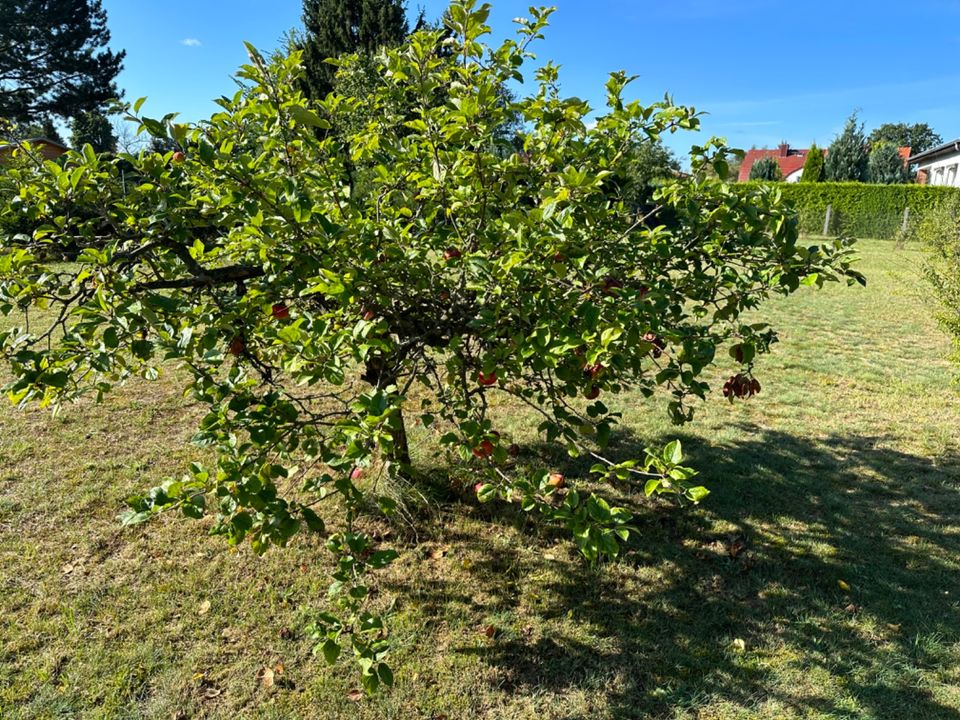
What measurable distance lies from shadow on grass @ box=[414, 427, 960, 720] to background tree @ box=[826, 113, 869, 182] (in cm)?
3689

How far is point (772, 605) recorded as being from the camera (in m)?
3.11

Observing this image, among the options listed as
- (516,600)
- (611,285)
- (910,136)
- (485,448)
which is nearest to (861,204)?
(516,600)

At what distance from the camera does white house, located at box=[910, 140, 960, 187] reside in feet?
102

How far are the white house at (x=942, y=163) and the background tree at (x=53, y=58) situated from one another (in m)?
38.0

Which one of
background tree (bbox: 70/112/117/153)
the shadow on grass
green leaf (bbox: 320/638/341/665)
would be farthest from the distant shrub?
background tree (bbox: 70/112/117/153)

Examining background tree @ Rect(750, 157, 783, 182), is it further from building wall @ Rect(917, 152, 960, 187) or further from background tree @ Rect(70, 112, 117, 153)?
background tree @ Rect(70, 112, 117, 153)

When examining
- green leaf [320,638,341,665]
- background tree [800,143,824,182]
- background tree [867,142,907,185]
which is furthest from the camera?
background tree [867,142,907,185]

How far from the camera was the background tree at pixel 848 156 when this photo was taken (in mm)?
34656

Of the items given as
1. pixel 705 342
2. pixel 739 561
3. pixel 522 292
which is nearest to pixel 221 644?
pixel 522 292

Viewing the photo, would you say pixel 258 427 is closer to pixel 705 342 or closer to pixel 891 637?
pixel 705 342

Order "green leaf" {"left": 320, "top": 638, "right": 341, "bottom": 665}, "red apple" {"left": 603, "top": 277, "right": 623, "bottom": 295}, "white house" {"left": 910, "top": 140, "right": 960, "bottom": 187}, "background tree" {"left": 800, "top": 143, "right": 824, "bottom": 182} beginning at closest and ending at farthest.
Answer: "green leaf" {"left": 320, "top": 638, "right": 341, "bottom": 665}
"red apple" {"left": 603, "top": 277, "right": 623, "bottom": 295}
"background tree" {"left": 800, "top": 143, "right": 824, "bottom": 182}
"white house" {"left": 910, "top": 140, "right": 960, "bottom": 187}

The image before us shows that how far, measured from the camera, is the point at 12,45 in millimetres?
21828

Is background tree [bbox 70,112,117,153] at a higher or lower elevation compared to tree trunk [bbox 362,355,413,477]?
higher

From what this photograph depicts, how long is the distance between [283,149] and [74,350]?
1.17 m
